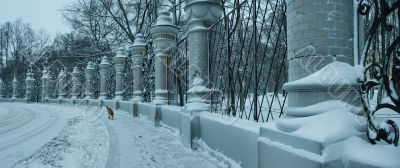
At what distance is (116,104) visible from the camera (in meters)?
16.0

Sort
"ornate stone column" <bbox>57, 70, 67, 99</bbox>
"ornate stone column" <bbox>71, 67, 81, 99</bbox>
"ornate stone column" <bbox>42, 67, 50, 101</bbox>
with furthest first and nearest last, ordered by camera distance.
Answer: "ornate stone column" <bbox>42, 67, 50, 101</bbox>, "ornate stone column" <bbox>57, 70, 67, 99</bbox>, "ornate stone column" <bbox>71, 67, 81, 99</bbox>

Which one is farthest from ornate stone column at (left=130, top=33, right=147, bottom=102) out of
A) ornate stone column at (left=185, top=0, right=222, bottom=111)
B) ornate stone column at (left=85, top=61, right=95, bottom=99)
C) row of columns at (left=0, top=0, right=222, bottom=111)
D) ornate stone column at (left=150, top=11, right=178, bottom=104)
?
ornate stone column at (left=85, top=61, right=95, bottom=99)

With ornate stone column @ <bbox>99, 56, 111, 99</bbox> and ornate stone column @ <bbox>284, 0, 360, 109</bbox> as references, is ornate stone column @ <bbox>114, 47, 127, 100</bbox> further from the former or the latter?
ornate stone column @ <bbox>284, 0, 360, 109</bbox>

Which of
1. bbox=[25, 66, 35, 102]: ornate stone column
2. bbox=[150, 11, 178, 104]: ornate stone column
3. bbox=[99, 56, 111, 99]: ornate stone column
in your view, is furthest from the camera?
bbox=[25, 66, 35, 102]: ornate stone column

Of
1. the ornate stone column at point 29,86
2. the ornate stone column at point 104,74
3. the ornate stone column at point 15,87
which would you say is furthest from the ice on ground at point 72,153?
the ornate stone column at point 15,87

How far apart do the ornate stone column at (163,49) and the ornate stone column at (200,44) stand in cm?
311

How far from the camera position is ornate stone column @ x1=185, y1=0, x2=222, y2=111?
608 centimetres

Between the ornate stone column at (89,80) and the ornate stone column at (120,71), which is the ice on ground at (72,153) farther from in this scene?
the ornate stone column at (89,80)

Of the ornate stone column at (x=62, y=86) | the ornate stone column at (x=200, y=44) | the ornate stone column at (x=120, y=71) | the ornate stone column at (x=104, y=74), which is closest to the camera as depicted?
the ornate stone column at (x=200, y=44)

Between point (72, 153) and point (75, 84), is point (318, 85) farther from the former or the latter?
point (75, 84)

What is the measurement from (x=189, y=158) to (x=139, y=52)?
820 cm

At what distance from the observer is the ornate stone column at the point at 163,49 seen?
9.38 m

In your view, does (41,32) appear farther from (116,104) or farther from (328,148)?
(328,148)

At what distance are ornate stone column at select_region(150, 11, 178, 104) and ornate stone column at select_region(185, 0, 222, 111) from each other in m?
3.11
